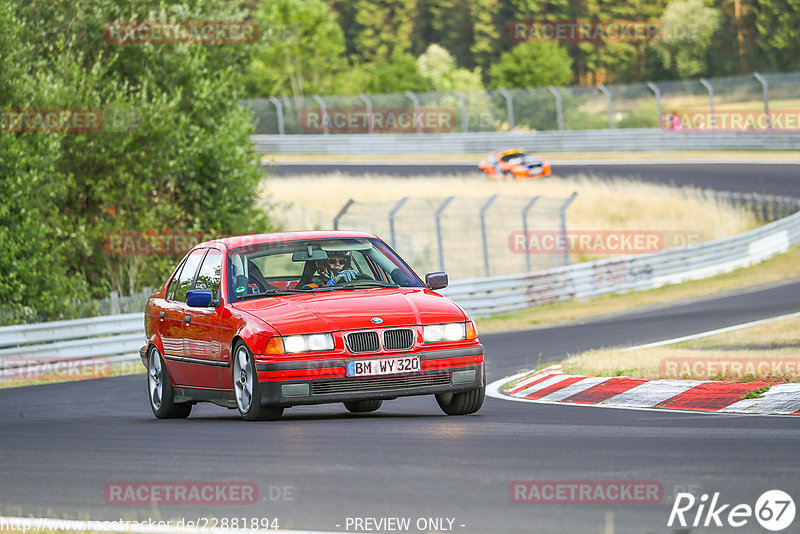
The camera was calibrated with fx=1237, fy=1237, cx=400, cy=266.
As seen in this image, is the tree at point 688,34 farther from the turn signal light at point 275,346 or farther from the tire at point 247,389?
the turn signal light at point 275,346

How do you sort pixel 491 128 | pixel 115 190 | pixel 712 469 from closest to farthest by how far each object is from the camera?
pixel 712 469 < pixel 115 190 < pixel 491 128

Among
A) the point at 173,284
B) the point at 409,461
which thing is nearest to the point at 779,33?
the point at 173,284

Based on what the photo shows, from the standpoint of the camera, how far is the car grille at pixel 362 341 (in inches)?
351

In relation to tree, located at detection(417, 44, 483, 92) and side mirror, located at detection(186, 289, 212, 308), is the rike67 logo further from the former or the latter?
tree, located at detection(417, 44, 483, 92)

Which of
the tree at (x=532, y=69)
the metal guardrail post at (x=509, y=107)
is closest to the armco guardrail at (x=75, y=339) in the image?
the metal guardrail post at (x=509, y=107)

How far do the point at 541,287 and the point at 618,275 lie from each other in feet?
7.37

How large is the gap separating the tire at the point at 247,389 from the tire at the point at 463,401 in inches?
52.7

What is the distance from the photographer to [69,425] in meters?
10.3

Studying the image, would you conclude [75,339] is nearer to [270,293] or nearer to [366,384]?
[270,293]

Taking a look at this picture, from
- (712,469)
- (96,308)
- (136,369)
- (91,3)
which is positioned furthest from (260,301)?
(91,3)

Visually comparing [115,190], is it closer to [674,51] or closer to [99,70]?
[99,70]

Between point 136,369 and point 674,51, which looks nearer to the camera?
point 136,369

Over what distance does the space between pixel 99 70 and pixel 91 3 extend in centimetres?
216

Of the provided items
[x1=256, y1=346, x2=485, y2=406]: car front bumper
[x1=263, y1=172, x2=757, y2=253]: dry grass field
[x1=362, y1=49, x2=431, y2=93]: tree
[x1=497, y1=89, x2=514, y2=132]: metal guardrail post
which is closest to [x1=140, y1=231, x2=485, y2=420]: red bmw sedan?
[x1=256, y1=346, x2=485, y2=406]: car front bumper
